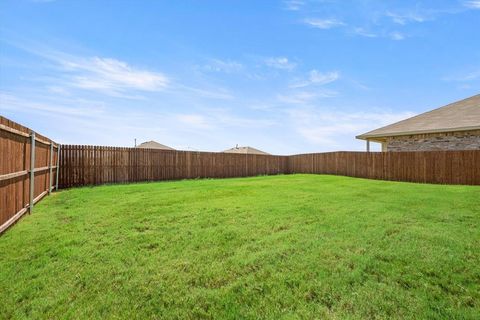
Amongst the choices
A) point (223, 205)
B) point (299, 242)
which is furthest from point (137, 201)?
point (299, 242)

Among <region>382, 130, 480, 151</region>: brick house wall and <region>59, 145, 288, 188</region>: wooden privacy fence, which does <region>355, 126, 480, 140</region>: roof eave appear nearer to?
<region>382, 130, 480, 151</region>: brick house wall

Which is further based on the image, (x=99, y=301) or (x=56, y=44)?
(x=56, y=44)

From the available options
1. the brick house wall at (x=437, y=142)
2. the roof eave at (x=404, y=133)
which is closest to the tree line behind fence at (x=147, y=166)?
the roof eave at (x=404, y=133)

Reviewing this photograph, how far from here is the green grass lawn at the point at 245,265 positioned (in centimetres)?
238

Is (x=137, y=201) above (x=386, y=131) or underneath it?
underneath

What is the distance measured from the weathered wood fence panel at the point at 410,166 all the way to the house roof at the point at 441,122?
154cm

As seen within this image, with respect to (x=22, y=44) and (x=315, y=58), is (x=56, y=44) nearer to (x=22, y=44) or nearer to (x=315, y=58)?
(x=22, y=44)

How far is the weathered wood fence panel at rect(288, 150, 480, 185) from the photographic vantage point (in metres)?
11.5

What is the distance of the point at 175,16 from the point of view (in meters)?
8.57

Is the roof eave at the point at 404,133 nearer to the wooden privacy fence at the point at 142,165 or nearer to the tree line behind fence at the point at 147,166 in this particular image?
the tree line behind fence at the point at 147,166

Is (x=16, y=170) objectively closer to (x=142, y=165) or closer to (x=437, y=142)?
(x=142, y=165)

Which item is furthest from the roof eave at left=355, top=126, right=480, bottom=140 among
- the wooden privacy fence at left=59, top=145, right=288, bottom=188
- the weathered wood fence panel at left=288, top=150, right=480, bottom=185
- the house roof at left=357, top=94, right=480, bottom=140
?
the wooden privacy fence at left=59, top=145, right=288, bottom=188

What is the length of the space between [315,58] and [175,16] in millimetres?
5721

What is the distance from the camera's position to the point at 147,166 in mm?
14086
